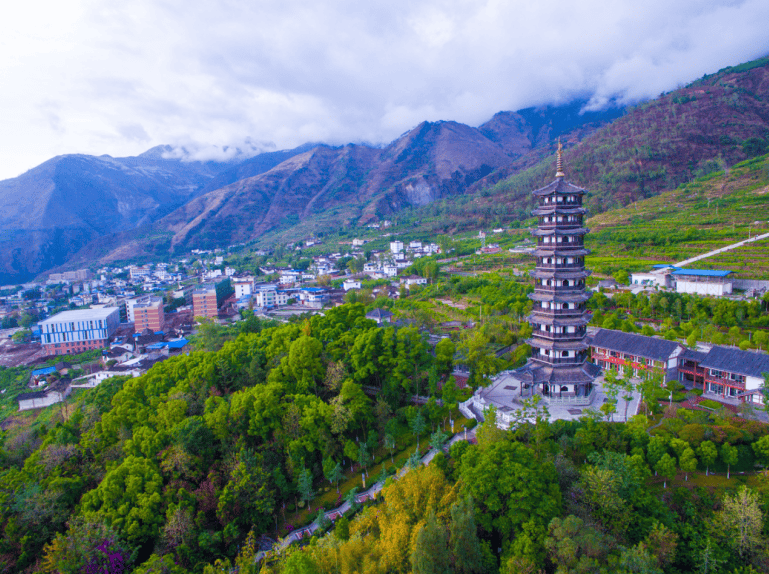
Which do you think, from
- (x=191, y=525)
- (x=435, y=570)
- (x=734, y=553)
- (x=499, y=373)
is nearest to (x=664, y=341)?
(x=499, y=373)

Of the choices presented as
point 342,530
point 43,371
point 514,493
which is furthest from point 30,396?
point 514,493

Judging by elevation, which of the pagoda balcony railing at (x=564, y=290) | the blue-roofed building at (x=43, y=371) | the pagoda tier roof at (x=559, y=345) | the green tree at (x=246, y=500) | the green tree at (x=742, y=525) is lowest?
the blue-roofed building at (x=43, y=371)

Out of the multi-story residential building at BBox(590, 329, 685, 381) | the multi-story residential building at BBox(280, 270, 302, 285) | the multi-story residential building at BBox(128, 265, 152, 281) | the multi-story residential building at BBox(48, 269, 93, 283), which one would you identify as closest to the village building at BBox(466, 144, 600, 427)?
the multi-story residential building at BBox(590, 329, 685, 381)

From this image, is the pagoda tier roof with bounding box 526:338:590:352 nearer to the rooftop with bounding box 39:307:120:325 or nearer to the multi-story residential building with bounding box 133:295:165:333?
the multi-story residential building with bounding box 133:295:165:333

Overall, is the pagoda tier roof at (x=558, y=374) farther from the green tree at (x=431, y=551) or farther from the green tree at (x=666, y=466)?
the green tree at (x=431, y=551)

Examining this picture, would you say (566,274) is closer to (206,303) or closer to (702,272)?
(702,272)

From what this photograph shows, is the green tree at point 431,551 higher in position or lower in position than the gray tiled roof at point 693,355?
lower

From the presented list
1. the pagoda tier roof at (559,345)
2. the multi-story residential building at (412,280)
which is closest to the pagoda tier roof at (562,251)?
the pagoda tier roof at (559,345)
